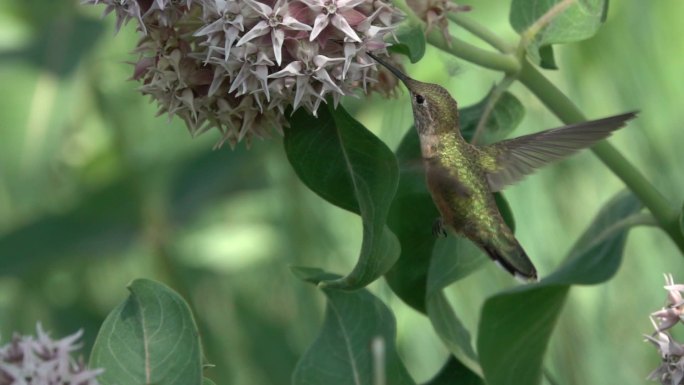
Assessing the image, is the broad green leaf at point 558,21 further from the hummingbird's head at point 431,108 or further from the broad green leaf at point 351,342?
the broad green leaf at point 351,342

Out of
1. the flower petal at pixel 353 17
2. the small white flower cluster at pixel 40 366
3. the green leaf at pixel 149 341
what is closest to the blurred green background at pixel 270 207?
the flower petal at pixel 353 17

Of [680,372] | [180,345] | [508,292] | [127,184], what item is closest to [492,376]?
[508,292]

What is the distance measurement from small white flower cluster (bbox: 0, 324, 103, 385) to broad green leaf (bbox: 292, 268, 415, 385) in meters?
0.33

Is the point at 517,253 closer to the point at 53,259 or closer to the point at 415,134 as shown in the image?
the point at 415,134

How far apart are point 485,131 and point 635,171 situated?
0.20m

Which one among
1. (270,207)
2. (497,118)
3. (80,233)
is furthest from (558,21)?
(270,207)

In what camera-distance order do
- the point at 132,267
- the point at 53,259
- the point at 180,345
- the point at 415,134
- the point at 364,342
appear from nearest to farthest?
the point at 180,345
the point at 364,342
the point at 415,134
the point at 53,259
the point at 132,267

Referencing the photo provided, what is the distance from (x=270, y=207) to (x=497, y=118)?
4.45 feet

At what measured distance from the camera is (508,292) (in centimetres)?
141

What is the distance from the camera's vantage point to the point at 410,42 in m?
1.25

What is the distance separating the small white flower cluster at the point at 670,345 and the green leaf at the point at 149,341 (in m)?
0.47

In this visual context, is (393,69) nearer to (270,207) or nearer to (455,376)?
(455,376)

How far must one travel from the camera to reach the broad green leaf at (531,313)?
1418 millimetres

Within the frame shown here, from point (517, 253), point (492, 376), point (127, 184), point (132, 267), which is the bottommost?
point (132, 267)
